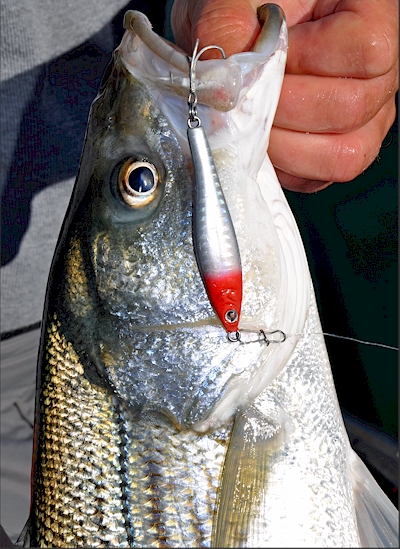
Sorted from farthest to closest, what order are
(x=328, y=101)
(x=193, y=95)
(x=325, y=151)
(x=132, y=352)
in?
(x=325, y=151) < (x=328, y=101) < (x=132, y=352) < (x=193, y=95)

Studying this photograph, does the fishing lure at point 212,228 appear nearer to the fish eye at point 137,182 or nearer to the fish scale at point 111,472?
the fish eye at point 137,182

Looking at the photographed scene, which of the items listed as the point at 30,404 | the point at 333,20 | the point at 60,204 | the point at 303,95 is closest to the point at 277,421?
the point at 303,95

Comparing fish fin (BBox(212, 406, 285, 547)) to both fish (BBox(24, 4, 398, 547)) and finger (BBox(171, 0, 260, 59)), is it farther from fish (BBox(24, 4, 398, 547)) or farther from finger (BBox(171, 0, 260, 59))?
finger (BBox(171, 0, 260, 59))

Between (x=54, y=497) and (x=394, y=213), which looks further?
(x=394, y=213)

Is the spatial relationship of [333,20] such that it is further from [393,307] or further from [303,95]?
[393,307]

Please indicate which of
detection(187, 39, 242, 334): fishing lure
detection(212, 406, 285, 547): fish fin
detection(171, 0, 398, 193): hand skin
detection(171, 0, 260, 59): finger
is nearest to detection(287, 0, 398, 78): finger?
detection(171, 0, 398, 193): hand skin

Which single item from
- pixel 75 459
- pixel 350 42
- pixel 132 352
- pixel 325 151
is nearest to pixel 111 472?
pixel 75 459

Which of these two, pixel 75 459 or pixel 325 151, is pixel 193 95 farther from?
pixel 75 459
